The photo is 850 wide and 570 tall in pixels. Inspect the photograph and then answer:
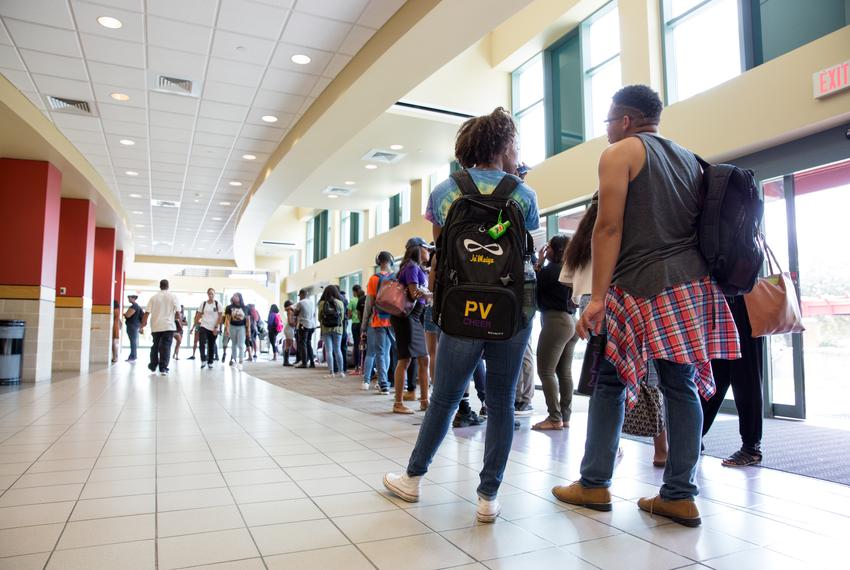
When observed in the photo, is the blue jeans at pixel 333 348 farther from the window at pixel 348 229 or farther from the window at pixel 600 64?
the window at pixel 348 229

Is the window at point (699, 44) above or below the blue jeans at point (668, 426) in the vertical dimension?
above

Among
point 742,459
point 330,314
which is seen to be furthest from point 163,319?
point 742,459

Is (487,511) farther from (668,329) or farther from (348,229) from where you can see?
(348,229)

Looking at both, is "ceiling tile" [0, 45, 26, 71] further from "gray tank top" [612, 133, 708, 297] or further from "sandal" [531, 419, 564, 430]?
"gray tank top" [612, 133, 708, 297]

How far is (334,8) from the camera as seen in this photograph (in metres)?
5.13

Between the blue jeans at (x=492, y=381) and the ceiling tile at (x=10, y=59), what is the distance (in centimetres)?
608

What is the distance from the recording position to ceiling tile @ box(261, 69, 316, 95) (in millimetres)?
6398

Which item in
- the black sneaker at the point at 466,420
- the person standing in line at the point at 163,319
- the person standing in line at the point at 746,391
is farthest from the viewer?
the person standing in line at the point at 163,319

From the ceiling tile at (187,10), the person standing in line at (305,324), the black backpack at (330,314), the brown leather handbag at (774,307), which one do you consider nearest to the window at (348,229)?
the person standing in line at (305,324)

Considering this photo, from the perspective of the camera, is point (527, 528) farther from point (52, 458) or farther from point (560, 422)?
point (52, 458)

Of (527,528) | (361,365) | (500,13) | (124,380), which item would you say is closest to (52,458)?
(527,528)

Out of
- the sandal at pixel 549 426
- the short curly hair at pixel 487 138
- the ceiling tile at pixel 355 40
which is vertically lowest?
the sandal at pixel 549 426

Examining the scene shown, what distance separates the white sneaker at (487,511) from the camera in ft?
6.49

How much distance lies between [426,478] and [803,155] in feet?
14.1
